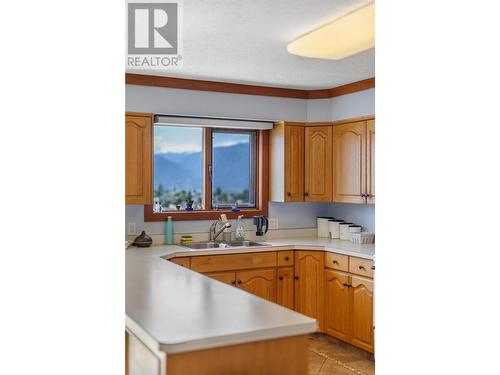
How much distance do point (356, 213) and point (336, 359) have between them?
139 cm

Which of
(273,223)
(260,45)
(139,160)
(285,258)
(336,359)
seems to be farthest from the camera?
(273,223)

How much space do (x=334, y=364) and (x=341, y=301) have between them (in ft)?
1.82

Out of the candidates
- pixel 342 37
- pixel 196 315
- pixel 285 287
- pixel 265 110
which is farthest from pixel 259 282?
pixel 196 315

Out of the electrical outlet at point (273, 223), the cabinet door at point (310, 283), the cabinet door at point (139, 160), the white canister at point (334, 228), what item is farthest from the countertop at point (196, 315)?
the white canister at point (334, 228)

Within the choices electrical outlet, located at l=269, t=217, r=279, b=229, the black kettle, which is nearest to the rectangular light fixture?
the black kettle

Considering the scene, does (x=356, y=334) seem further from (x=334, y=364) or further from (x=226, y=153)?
(x=226, y=153)

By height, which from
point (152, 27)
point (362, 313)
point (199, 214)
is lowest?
point (362, 313)

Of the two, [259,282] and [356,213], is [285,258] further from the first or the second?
[356,213]

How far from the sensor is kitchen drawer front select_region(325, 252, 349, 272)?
3.81 metres

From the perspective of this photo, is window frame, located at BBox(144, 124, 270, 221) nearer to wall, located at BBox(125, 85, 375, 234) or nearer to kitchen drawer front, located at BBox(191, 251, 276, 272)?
wall, located at BBox(125, 85, 375, 234)

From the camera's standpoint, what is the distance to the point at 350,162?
4188mm

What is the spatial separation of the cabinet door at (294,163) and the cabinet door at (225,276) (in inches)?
37.0

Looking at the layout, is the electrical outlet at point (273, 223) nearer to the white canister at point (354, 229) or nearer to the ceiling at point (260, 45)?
the white canister at point (354, 229)
